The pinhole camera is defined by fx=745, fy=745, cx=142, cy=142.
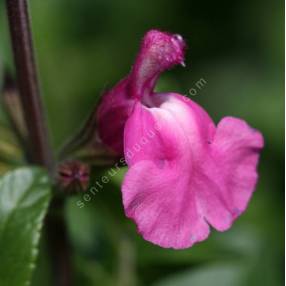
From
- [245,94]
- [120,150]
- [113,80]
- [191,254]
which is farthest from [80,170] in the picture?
[245,94]

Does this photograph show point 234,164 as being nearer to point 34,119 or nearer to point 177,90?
point 34,119

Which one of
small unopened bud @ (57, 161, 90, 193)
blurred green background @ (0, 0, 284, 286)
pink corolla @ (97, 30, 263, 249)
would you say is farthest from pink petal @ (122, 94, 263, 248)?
blurred green background @ (0, 0, 284, 286)

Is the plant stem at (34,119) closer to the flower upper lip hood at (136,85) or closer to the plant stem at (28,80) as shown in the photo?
the plant stem at (28,80)

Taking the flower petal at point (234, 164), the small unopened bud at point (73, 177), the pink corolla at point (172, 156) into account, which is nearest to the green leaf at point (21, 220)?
the small unopened bud at point (73, 177)

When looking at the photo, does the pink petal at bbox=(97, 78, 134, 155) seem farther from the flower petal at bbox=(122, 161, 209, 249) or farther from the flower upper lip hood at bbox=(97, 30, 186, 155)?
the flower petal at bbox=(122, 161, 209, 249)

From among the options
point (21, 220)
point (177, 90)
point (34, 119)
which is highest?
point (34, 119)

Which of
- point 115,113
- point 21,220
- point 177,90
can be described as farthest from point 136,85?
point 177,90

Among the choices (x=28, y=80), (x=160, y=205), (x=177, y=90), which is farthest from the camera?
(x=177, y=90)
